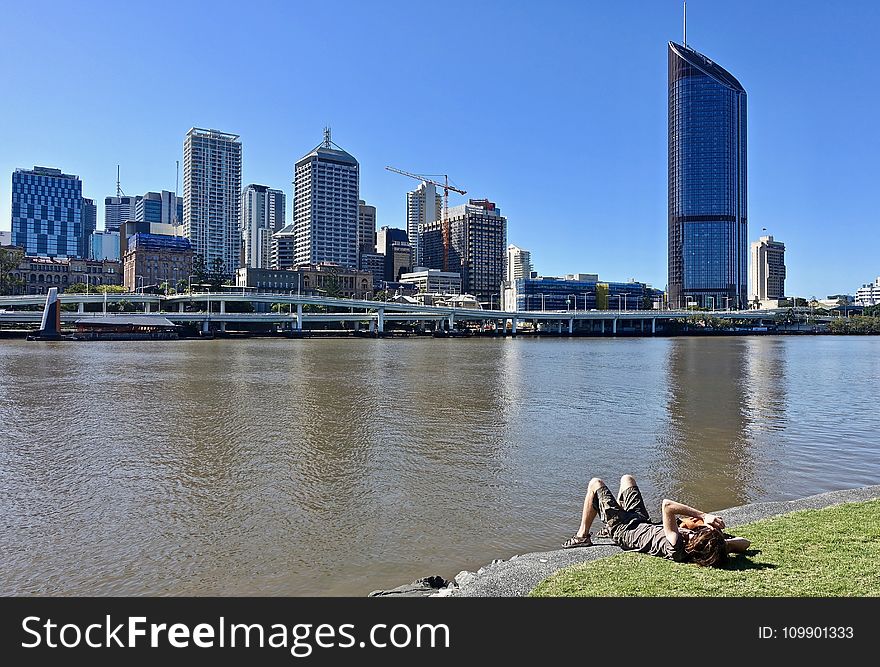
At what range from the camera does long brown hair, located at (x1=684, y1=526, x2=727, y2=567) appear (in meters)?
8.23

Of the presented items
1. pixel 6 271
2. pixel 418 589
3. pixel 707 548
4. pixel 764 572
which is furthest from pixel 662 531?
pixel 6 271

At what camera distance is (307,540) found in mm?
11383

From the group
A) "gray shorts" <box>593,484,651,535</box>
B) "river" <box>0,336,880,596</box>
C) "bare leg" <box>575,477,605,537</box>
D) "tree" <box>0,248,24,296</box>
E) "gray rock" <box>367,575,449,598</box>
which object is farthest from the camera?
"tree" <box>0,248,24,296</box>

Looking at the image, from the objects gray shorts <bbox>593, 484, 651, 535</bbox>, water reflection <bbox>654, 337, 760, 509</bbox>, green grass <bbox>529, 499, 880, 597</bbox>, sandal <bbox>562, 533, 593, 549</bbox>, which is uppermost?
gray shorts <bbox>593, 484, 651, 535</bbox>

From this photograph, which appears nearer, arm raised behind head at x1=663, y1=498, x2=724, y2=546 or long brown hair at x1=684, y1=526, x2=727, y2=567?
long brown hair at x1=684, y1=526, x2=727, y2=567

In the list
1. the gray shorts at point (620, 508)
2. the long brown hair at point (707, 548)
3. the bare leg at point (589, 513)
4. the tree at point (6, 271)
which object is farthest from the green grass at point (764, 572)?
the tree at point (6, 271)

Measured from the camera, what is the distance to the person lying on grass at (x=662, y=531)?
8344mm

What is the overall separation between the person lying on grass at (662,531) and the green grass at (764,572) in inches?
7.5

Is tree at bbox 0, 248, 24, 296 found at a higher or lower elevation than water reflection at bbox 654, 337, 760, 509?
higher

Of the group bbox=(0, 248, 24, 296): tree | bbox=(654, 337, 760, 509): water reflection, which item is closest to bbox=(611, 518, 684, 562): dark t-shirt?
bbox=(654, 337, 760, 509): water reflection

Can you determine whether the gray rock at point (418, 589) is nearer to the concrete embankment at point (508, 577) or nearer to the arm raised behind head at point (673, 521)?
the concrete embankment at point (508, 577)

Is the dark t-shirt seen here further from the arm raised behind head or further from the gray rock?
the gray rock

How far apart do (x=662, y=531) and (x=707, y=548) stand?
29.8 inches

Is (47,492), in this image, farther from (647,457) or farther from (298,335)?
(298,335)
